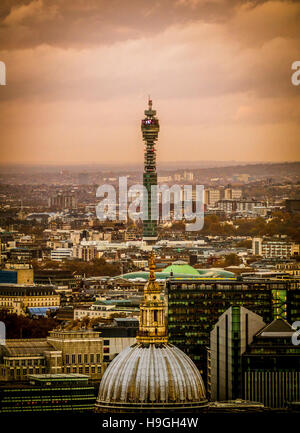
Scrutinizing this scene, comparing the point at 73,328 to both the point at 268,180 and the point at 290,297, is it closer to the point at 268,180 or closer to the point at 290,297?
the point at 290,297

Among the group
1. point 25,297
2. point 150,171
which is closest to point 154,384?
point 25,297

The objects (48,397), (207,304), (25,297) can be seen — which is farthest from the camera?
(25,297)

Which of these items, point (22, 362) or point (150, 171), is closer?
point (22, 362)

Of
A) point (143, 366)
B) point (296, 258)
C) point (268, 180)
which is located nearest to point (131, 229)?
point (268, 180)

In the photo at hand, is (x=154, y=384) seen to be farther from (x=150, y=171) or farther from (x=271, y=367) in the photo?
(x=150, y=171)

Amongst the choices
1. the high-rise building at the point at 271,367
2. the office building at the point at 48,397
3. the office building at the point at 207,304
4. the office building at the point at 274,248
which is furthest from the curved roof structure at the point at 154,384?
the office building at the point at 274,248
